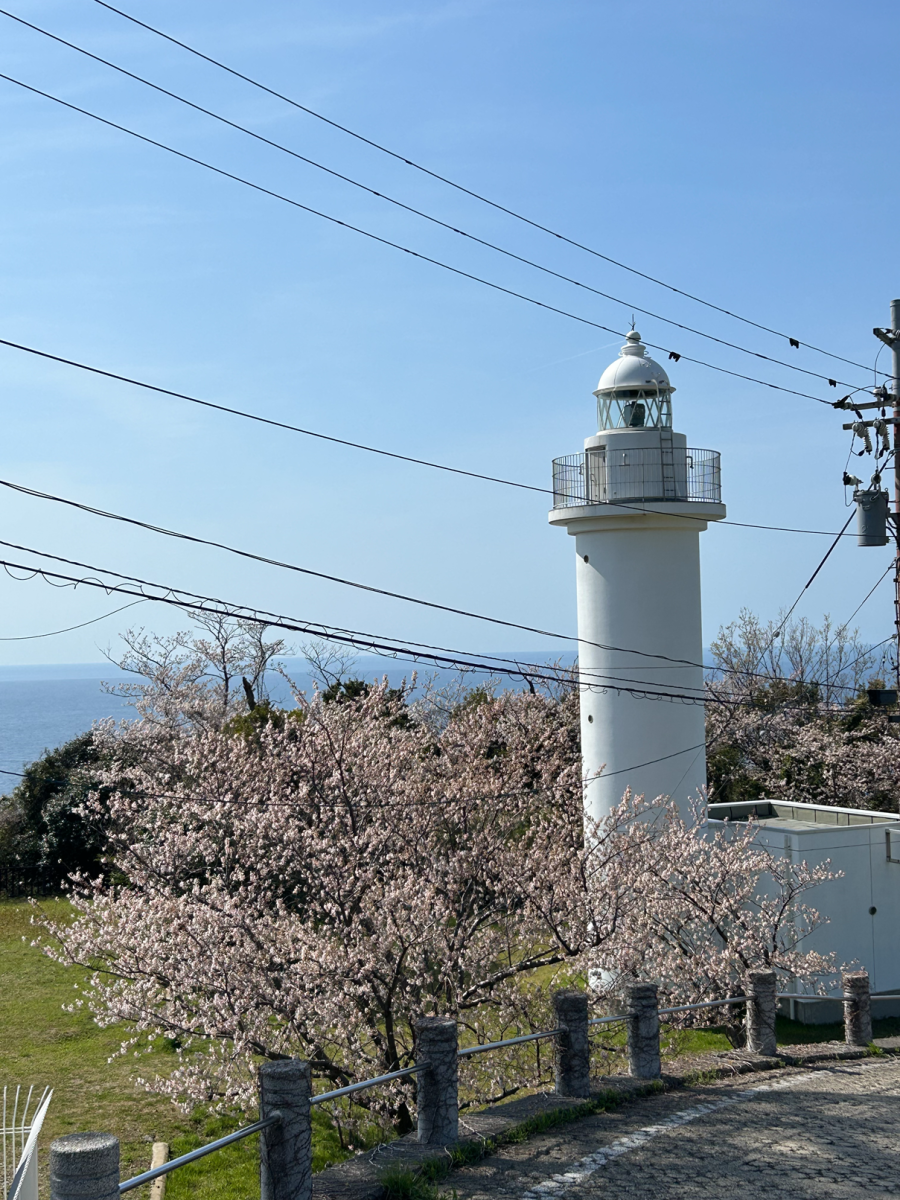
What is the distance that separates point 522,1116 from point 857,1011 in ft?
19.3

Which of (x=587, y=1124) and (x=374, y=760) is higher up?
(x=374, y=760)

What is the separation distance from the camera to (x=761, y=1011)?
441 inches

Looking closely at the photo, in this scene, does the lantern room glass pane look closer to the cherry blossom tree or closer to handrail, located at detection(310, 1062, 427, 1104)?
the cherry blossom tree

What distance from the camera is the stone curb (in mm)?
6934

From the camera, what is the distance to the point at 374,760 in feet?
50.4

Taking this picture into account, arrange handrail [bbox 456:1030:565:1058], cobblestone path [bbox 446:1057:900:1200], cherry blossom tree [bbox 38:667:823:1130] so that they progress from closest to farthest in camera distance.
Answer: cobblestone path [bbox 446:1057:900:1200]
handrail [bbox 456:1030:565:1058]
cherry blossom tree [bbox 38:667:823:1130]

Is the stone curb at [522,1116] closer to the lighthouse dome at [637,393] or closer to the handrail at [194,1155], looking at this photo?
the handrail at [194,1155]

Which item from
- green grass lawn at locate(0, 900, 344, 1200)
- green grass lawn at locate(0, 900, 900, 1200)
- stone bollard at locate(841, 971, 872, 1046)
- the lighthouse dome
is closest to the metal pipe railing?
stone bollard at locate(841, 971, 872, 1046)

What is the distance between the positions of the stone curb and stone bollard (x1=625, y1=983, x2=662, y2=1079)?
135 millimetres

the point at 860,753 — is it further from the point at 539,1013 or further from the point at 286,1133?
the point at 286,1133

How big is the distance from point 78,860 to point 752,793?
17.5 meters

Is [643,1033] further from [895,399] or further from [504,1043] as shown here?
[895,399]

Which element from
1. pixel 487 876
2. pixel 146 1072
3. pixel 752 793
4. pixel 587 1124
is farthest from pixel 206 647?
pixel 587 1124

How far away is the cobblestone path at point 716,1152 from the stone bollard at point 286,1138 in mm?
1202
